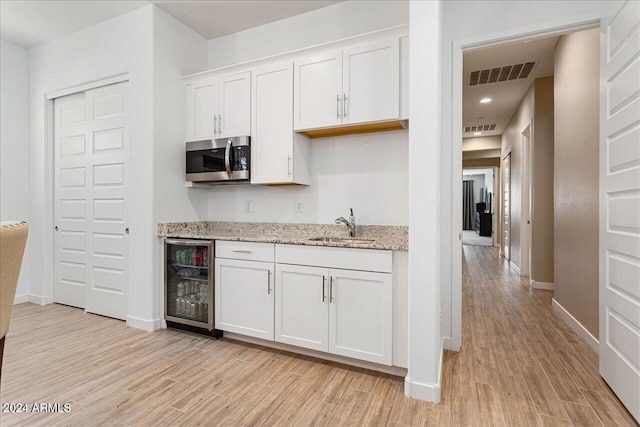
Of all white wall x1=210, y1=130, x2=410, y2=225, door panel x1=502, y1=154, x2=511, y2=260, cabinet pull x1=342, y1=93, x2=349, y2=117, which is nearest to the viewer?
cabinet pull x1=342, y1=93, x2=349, y2=117

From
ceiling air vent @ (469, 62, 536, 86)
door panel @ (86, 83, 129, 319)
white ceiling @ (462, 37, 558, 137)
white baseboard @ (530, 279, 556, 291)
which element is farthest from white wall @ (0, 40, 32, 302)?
white baseboard @ (530, 279, 556, 291)

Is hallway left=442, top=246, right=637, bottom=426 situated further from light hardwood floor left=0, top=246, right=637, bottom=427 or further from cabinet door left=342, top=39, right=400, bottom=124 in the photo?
cabinet door left=342, top=39, right=400, bottom=124

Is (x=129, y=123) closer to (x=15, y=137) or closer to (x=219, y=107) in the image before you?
(x=219, y=107)

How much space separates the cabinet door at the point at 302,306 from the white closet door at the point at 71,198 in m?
2.51

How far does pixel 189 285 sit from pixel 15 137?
298 centimetres

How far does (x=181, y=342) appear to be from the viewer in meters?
2.71

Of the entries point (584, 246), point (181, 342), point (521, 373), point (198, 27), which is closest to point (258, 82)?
point (198, 27)

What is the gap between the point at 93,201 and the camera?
346 cm

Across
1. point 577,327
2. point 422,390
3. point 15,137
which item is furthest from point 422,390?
point 15,137

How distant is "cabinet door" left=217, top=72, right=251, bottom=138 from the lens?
2.97 m

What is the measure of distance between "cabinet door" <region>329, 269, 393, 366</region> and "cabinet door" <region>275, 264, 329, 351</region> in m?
0.06

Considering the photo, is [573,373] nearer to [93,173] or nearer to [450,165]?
[450,165]

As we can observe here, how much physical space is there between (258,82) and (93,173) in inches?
82.5

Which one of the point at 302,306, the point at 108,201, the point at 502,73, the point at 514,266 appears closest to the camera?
the point at 302,306
